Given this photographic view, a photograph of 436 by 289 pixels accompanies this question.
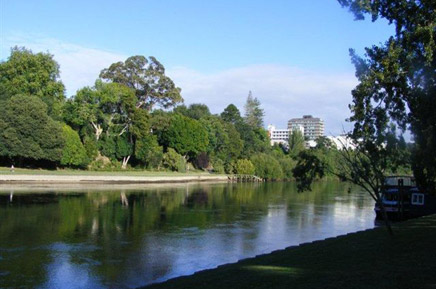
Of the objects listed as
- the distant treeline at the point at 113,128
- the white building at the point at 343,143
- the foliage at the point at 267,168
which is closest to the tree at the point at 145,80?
the distant treeline at the point at 113,128

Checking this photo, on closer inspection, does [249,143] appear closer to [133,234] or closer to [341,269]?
[133,234]

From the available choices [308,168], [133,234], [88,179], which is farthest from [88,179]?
[308,168]

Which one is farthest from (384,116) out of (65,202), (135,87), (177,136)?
(135,87)

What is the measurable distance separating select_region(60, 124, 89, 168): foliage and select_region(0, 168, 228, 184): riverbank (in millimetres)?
1524

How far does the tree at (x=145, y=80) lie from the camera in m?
89.6

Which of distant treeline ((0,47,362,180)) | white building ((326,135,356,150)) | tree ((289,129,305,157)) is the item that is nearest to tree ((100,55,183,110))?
distant treeline ((0,47,362,180))

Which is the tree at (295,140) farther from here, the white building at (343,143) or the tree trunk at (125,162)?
the white building at (343,143)

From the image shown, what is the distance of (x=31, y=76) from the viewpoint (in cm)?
6725

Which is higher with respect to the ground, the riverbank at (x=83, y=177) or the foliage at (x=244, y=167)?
the foliage at (x=244, y=167)

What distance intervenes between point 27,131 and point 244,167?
4818 cm

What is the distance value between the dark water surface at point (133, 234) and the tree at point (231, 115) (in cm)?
7518

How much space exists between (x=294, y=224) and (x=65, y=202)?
1732cm

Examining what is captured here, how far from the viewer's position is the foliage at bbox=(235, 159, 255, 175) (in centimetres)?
9488

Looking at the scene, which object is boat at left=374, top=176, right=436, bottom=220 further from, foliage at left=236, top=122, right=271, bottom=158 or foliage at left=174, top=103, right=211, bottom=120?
foliage at left=236, top=122, right=271, bottom=158
